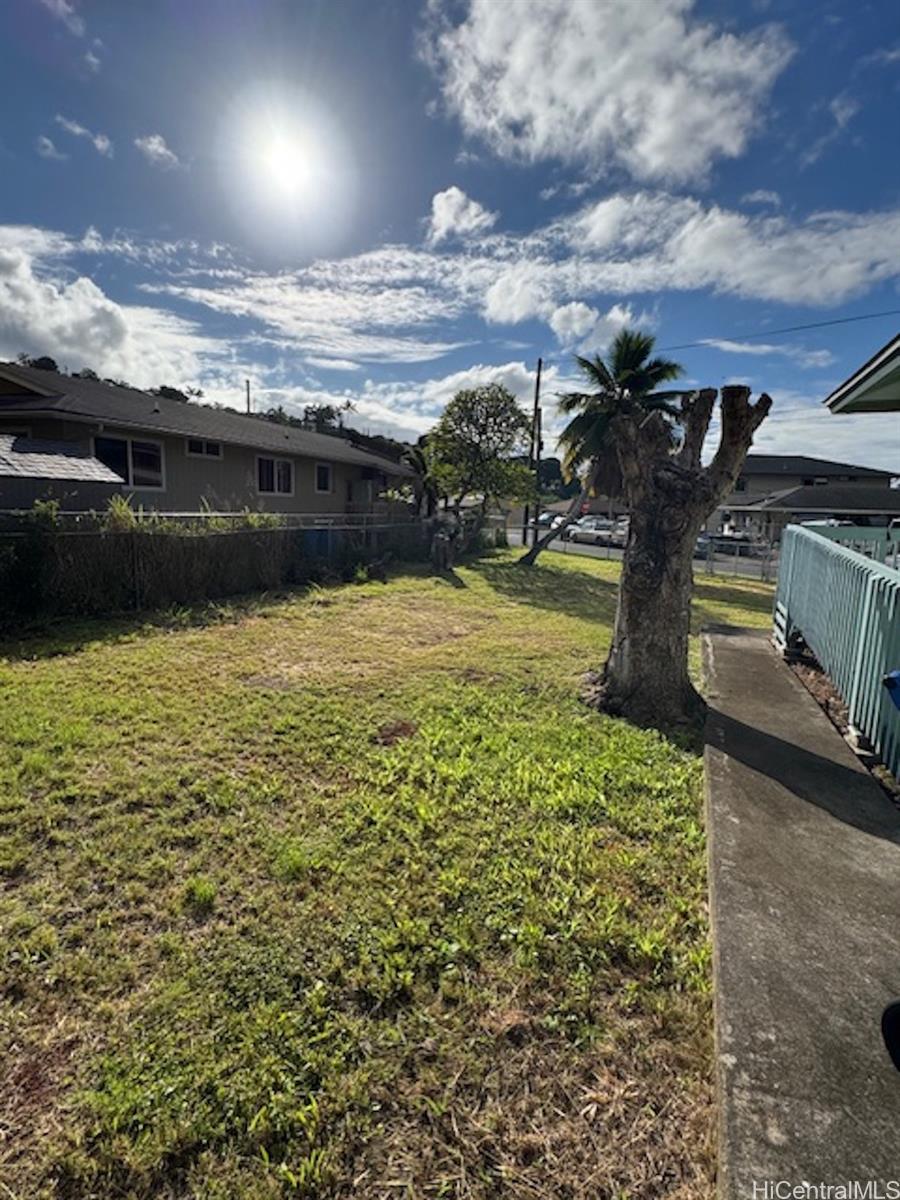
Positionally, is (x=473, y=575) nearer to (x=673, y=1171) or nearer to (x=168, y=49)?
(x=168, y=49)

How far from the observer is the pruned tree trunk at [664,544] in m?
4.90

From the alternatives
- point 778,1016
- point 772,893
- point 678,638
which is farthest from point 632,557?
point 778,1016

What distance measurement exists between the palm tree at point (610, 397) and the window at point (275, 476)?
802cm

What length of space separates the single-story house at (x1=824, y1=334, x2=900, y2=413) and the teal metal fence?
1.46m

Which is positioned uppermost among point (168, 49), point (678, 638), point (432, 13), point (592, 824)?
point (432, 13)

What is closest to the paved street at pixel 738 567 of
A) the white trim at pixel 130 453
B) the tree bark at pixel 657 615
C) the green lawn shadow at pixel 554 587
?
the green lawn shadow at pixel 554 587

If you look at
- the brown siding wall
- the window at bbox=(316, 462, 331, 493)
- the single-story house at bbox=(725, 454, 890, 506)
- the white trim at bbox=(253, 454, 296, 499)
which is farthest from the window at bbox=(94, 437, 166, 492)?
the single-story house at bbox=(725, 454, 890, 506)

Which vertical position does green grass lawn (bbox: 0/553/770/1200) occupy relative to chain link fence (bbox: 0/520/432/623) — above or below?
below

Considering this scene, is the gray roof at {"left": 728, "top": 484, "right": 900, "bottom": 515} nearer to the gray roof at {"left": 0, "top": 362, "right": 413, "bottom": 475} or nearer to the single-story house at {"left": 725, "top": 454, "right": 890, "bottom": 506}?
the single-story house at {"left": 725, "top": 454, "right": 890, "bottom": 506}

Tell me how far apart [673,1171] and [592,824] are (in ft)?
5.81

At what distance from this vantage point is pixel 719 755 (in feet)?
13.0

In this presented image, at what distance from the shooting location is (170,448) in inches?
539

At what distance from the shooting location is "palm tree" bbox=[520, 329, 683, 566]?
17156mm

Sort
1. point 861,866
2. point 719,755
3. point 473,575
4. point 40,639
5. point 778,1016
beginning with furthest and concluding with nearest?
point 473,575
point 40,639
point 719,755
point 861,866
point 778,1016
